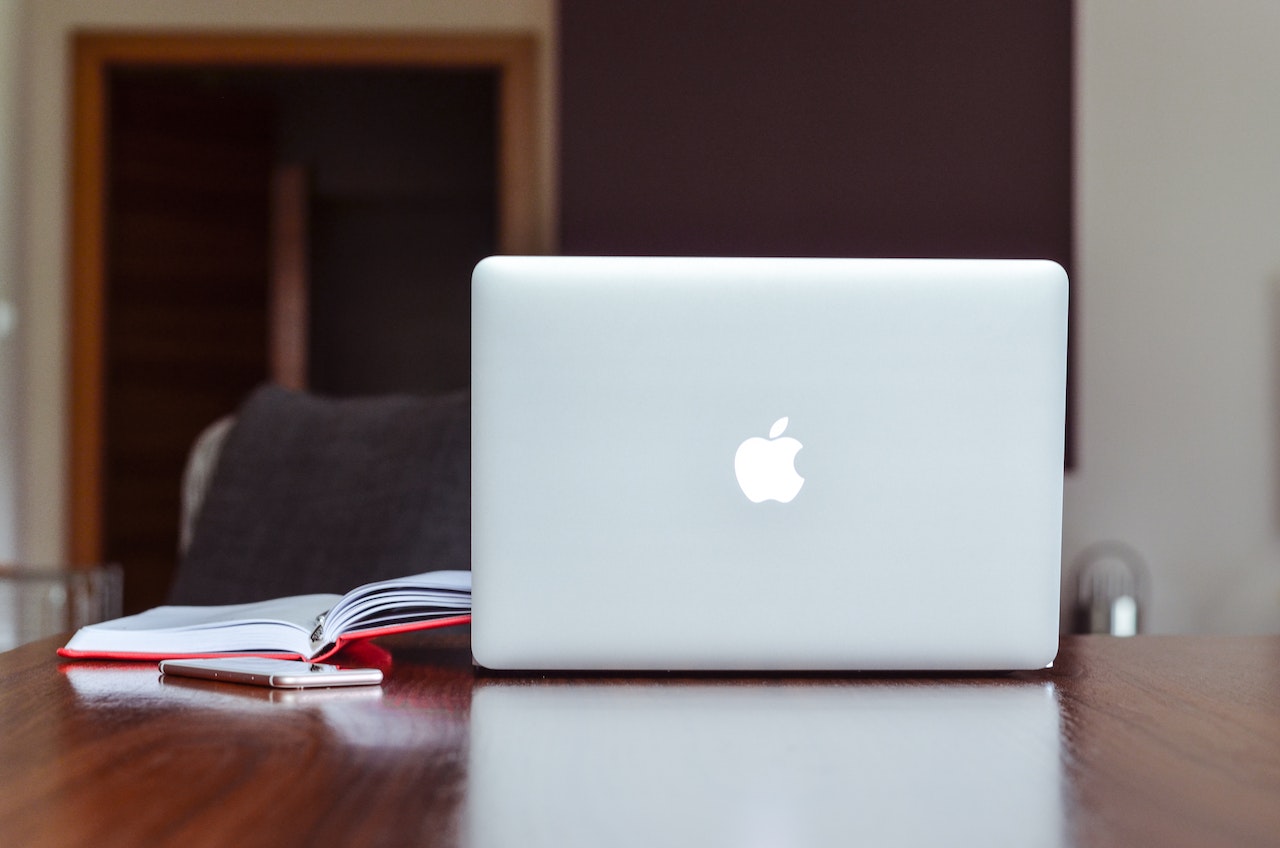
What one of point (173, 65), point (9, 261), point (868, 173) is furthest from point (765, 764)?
point (173, 65)

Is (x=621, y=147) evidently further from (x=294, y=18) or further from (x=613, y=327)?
(x=613, y=327)

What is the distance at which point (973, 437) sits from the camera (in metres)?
0.78

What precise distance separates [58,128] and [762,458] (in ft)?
10.7

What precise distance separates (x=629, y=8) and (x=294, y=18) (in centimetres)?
104

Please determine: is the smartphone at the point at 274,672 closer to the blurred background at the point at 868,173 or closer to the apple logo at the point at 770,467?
the apple logo at the point at 770,467

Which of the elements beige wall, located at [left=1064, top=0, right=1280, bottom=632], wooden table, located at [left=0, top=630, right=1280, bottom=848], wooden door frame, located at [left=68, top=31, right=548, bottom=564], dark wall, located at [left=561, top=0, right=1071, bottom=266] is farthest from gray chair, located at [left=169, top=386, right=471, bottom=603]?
beige wall, located at [left=1064, top=0, right=1280, bottom=632]

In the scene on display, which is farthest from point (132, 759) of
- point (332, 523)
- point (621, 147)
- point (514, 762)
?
point (621, 147)

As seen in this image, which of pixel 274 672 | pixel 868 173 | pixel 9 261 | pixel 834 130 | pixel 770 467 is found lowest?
pixel 274 672

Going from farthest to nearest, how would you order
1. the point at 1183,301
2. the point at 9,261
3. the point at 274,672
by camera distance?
the point at 9,261, the point at 1183,301, the point at 274,672

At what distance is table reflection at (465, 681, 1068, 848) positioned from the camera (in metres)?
0.45

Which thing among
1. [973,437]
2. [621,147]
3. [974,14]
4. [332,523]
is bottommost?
[332,523]

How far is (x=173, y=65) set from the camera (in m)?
3.40

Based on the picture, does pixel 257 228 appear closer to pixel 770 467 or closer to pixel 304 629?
pixel 304 629

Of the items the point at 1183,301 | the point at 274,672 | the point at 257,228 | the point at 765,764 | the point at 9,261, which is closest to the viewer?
the point at 765,764
